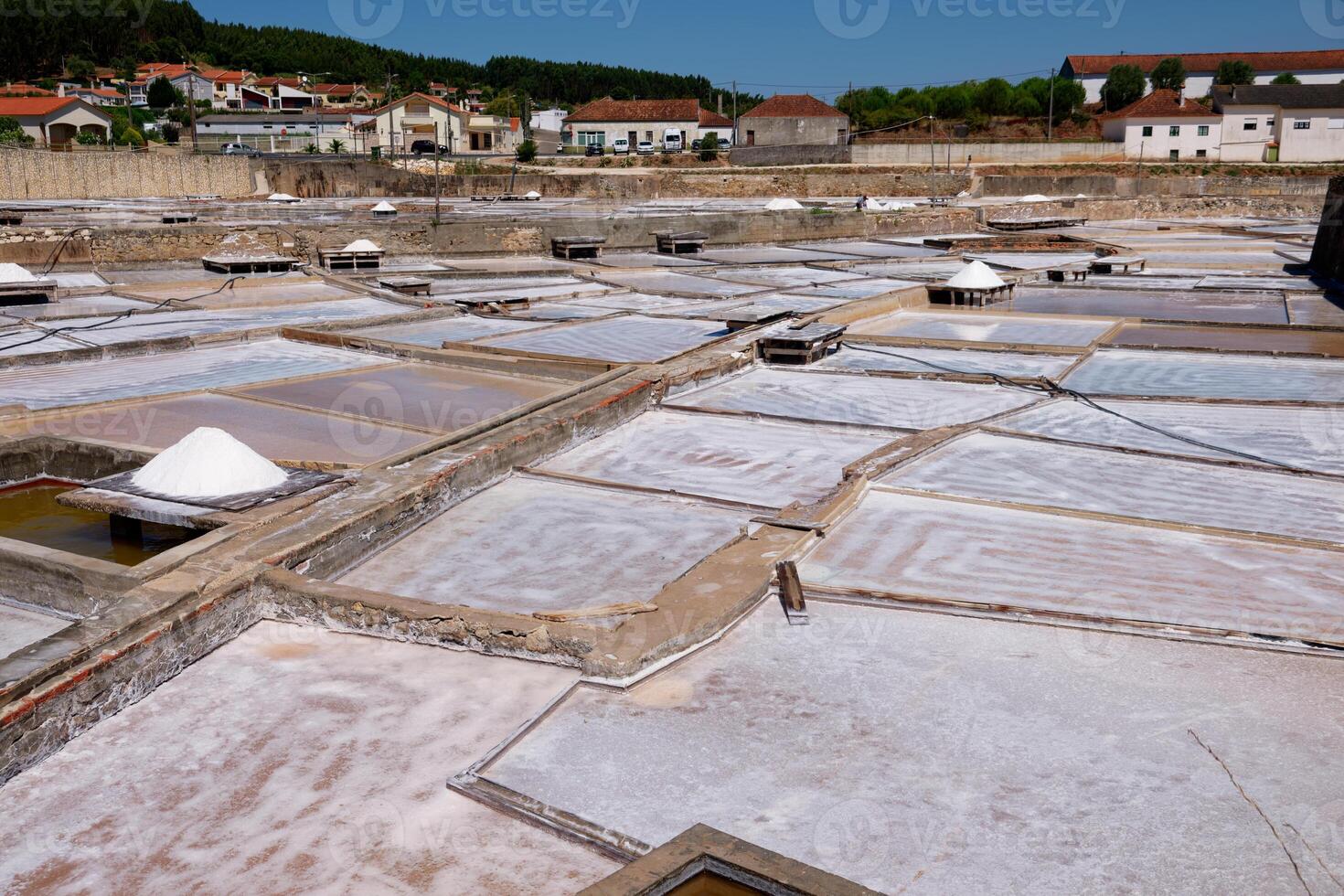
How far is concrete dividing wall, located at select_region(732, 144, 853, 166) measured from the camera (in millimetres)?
49969

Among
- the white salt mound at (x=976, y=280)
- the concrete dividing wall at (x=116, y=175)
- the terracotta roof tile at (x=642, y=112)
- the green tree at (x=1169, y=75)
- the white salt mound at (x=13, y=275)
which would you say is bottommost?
the white salt mound at (x=976, y=280)

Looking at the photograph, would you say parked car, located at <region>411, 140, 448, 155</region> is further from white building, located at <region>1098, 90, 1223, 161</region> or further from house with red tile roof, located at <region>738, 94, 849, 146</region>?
white building, located at <region>1098, 90, 1223, 161</region>

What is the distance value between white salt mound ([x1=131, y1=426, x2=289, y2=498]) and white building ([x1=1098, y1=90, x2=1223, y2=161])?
5545 cm

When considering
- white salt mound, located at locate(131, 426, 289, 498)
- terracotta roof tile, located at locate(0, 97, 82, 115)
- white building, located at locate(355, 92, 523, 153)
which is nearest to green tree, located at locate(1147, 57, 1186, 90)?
white building, located at locate(355, 92, 523, 153)

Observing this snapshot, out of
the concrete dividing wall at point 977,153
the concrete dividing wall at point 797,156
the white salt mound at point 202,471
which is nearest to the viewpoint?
the white salt mound at point 202,471

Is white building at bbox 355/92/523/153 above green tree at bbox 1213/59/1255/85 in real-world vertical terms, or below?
below

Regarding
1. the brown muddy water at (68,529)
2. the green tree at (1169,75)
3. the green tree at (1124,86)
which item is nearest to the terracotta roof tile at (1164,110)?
the green tree at (1124,86)

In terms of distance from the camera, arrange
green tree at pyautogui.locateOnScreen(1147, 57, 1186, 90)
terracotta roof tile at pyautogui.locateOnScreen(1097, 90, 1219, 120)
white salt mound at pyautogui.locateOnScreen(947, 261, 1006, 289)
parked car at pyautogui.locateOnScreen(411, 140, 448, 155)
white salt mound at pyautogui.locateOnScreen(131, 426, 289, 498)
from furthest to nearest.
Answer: green tree at pyautogui.locateOnScreen(1147, 57, 1186, 90)
parked car at pyautogui.locateOnScreen(411, 140, 448, 155)
terracotta roof tile at pyautogui.locateOnScreen(1097, 90, 1219, 120)
white salt mound at pyautogui.locateOnScreen(947, 261, 1006, 289)
white salt mound at pyautogui.locateOnScreen(131, 426, 289, 498)

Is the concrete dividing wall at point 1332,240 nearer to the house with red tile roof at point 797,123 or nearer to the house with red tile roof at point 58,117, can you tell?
the house with red tile roof at point 797,123

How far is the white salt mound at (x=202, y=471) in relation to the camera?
5.65 m

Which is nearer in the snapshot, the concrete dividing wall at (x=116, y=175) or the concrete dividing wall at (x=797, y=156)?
the concrete dividing wall at (x=116, y=175)

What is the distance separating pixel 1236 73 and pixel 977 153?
128 ft

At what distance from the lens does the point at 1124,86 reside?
73.9 meters

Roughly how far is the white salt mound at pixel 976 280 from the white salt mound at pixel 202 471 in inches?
409
